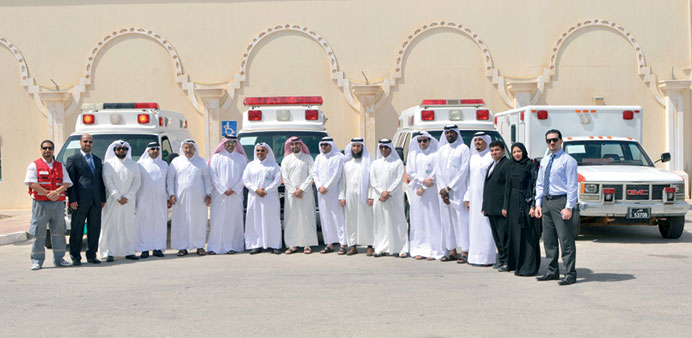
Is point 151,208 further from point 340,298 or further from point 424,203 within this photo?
point 340,298

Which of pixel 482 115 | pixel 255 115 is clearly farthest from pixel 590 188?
pixel 255 115

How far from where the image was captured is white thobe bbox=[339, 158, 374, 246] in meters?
10.8

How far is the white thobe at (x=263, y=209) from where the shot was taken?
11.0 meters

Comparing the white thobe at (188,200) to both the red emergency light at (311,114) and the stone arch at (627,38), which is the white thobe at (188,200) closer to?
the red emergency light at (311,114)

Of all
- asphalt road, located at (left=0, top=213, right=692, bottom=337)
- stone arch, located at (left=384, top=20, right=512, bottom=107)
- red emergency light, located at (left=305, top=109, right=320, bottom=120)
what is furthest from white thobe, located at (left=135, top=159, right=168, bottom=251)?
stone arch, located at (left=384, top=20, right=512, bottom=107)

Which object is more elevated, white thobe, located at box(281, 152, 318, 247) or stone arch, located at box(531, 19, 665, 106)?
stone arch, located at box(531, 19, 665, 106)

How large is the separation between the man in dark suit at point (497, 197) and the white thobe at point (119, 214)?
5.11m

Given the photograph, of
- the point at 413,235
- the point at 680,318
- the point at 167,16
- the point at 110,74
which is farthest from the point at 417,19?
the point at 680,318

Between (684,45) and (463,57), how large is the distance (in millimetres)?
5814

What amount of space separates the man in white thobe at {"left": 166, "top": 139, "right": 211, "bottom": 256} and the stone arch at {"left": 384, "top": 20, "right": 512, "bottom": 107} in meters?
8.67

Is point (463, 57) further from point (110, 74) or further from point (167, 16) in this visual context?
point (110, 74)

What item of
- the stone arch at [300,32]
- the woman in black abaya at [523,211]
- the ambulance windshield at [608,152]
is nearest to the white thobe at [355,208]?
the woman in black abaya at [523,211]

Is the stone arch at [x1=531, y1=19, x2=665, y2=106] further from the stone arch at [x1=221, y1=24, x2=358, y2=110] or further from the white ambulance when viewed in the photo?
the white ambulance

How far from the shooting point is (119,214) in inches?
418
